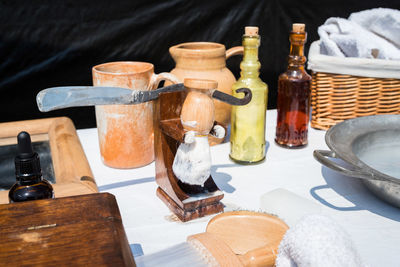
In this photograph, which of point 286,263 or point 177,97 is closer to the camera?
point 286,263

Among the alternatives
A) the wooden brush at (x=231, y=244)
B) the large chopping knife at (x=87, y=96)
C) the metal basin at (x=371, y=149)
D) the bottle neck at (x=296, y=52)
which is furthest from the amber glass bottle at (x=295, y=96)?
the wooden brush at (x=231, y=244)

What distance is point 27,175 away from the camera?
37cm

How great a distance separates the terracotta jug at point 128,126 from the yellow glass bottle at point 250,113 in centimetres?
14

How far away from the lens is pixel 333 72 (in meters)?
0.73

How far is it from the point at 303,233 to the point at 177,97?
0.27 meters

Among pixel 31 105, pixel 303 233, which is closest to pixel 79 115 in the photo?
pixel 31 105

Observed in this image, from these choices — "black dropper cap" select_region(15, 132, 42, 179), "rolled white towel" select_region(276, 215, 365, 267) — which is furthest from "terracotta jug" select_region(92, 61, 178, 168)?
"rolled white towel" select_region(276, 215, 365, 267)

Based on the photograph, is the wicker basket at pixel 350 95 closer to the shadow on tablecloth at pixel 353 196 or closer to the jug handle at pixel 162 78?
the shadow on tablecloth at pixel 353 196

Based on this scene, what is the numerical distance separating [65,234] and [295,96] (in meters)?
0.50

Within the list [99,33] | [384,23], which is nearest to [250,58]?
[384,23]

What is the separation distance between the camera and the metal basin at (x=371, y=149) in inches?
18.3

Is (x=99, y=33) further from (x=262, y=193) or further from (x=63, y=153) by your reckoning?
(x=262, y=193)

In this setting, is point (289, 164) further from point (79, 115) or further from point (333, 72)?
point (79, 115)

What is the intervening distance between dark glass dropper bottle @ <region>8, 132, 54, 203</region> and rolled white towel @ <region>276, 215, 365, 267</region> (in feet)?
0.83
